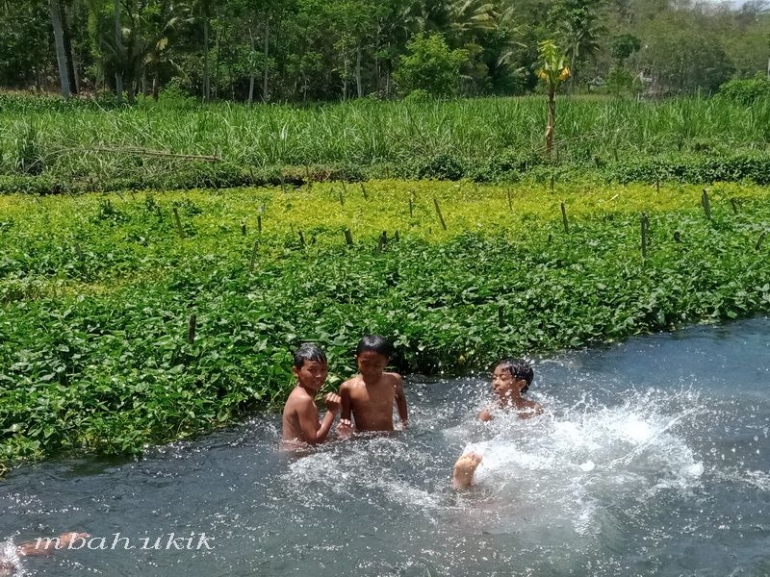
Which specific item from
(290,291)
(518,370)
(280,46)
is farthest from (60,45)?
(518,370)

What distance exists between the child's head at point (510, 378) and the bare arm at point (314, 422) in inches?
53.1

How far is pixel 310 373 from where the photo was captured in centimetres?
639

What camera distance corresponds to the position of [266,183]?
1895cm

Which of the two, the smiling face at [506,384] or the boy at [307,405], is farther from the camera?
the smiling face at [506,384]

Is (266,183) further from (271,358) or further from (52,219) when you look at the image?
(271,358)

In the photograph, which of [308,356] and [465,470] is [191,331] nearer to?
[308,356]

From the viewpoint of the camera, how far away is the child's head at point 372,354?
21.1 feet

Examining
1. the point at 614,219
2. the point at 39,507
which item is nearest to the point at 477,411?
the point at 39,507

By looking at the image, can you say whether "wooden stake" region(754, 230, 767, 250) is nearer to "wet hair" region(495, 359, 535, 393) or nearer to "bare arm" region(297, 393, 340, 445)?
"wet hair" region(495, 359, 535, 393)

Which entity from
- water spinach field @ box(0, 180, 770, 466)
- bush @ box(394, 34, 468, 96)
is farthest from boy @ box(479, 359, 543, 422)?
bush @ box(394, 34, 468, 96)

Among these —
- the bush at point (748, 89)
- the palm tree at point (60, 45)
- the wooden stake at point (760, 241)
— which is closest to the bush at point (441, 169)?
the wooden stake at point (760, 241)

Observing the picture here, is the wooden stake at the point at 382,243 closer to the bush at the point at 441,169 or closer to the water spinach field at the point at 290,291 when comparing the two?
the water spinach field at the point at 290,291

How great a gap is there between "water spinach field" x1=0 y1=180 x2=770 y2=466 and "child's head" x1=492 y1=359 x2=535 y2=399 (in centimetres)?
123

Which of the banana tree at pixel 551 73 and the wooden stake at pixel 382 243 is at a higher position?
the banana tree at pixel 551 73
